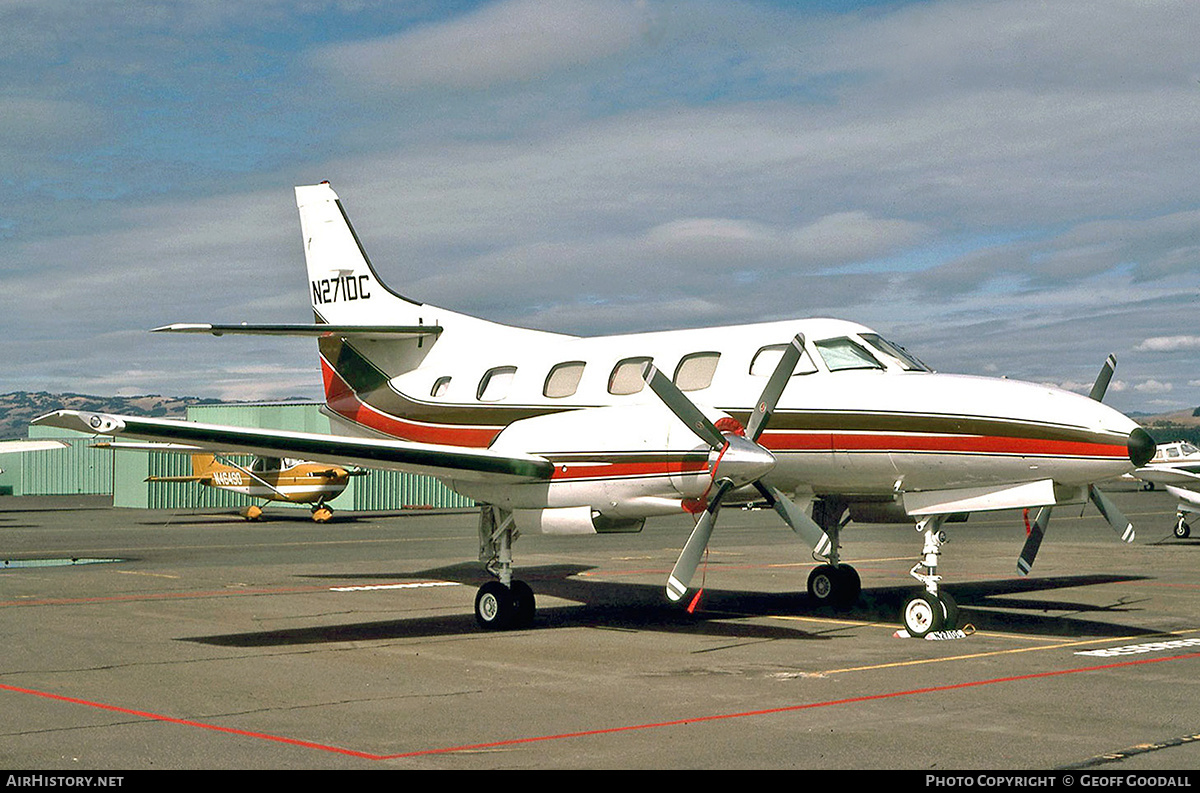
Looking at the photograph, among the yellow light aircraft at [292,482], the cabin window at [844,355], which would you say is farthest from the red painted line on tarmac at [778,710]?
the yellow light aircraft at [292,482]

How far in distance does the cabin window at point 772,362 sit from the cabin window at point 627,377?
1632mm

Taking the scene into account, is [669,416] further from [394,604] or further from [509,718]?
[394,604]

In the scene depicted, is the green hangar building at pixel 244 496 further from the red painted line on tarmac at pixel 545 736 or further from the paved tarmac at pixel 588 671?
the red painted line on tarmac at pixel 545 736

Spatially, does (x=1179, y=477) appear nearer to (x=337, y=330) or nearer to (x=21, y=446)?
(x=337, y=330)

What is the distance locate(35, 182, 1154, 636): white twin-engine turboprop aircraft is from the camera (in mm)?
13492

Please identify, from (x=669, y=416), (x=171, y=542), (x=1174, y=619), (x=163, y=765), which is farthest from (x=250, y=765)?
(x=171, y=542)

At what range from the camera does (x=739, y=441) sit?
13.5 m

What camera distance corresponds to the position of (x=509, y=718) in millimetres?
9906

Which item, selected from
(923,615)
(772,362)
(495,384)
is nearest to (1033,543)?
(923,615)

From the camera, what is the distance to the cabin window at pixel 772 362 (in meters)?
15.2

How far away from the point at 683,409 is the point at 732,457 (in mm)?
946

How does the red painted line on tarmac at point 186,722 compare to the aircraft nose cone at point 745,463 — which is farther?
the aircraft nose cone at point 745,463

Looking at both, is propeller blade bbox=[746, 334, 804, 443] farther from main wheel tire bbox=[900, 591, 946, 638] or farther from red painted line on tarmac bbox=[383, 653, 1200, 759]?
red painted line on tarmac bbox=[383, 653, 1200, 759]

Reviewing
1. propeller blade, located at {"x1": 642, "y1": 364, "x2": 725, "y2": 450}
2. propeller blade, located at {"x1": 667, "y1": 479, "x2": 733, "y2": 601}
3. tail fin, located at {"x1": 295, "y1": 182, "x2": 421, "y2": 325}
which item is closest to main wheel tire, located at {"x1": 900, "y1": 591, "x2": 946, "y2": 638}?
propeller blade, located at {"x1": 667, "y1": 479, "x2": 733, "y2": 601}
